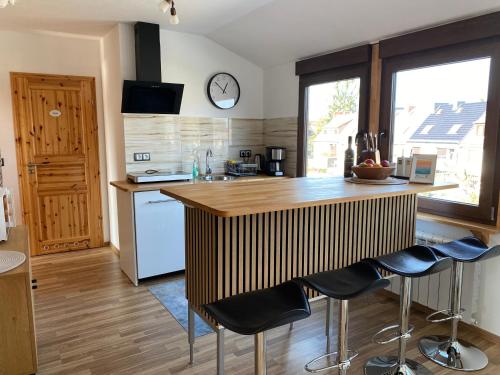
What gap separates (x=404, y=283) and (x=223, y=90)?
3041 millimetres

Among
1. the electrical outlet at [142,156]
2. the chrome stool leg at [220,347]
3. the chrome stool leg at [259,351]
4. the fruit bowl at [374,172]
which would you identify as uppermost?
the electrical outlet at [142,156]

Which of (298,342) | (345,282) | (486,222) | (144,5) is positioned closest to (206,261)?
(345,282)

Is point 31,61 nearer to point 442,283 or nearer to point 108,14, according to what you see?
point 108,14

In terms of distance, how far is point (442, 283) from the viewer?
2.80 meters

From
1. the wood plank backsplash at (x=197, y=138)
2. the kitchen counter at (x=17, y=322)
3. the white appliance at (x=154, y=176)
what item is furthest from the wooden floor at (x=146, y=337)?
the wood plank backsplash at (x=197, y=138)

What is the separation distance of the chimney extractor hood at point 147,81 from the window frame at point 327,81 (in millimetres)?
1294

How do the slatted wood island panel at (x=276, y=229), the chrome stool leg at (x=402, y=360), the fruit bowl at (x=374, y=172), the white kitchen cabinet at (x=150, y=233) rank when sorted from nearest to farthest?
the slatted wood island panel at (x=276, y=229), the chrome stool leg at (x=402, y=360), the fruit bowl at (x=374, y=172), the white kitchen cabinet at (x=150, y=233)

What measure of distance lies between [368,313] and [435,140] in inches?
57.4

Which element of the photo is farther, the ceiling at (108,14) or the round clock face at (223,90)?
the round clock face at (223,90)

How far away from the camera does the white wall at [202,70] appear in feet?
13.1

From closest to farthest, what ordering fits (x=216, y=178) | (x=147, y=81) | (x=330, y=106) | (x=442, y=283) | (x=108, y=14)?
1. (x=442, y=283)
2. (x=108, y=14)
3. (x=147, y=81)
4. (x=330, y=106)
5. (x=216, y=178)

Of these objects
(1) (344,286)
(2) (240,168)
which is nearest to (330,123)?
(2) (240,168)

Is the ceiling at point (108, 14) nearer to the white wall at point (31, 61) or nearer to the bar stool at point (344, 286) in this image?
the white wall at point (31, 61)

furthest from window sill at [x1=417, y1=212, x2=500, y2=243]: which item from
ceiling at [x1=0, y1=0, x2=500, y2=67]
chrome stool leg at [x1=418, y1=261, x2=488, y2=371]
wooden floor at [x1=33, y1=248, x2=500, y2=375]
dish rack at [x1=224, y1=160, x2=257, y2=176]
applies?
dish rack at [x1=224, y1=160, x2=257, y2=176]
